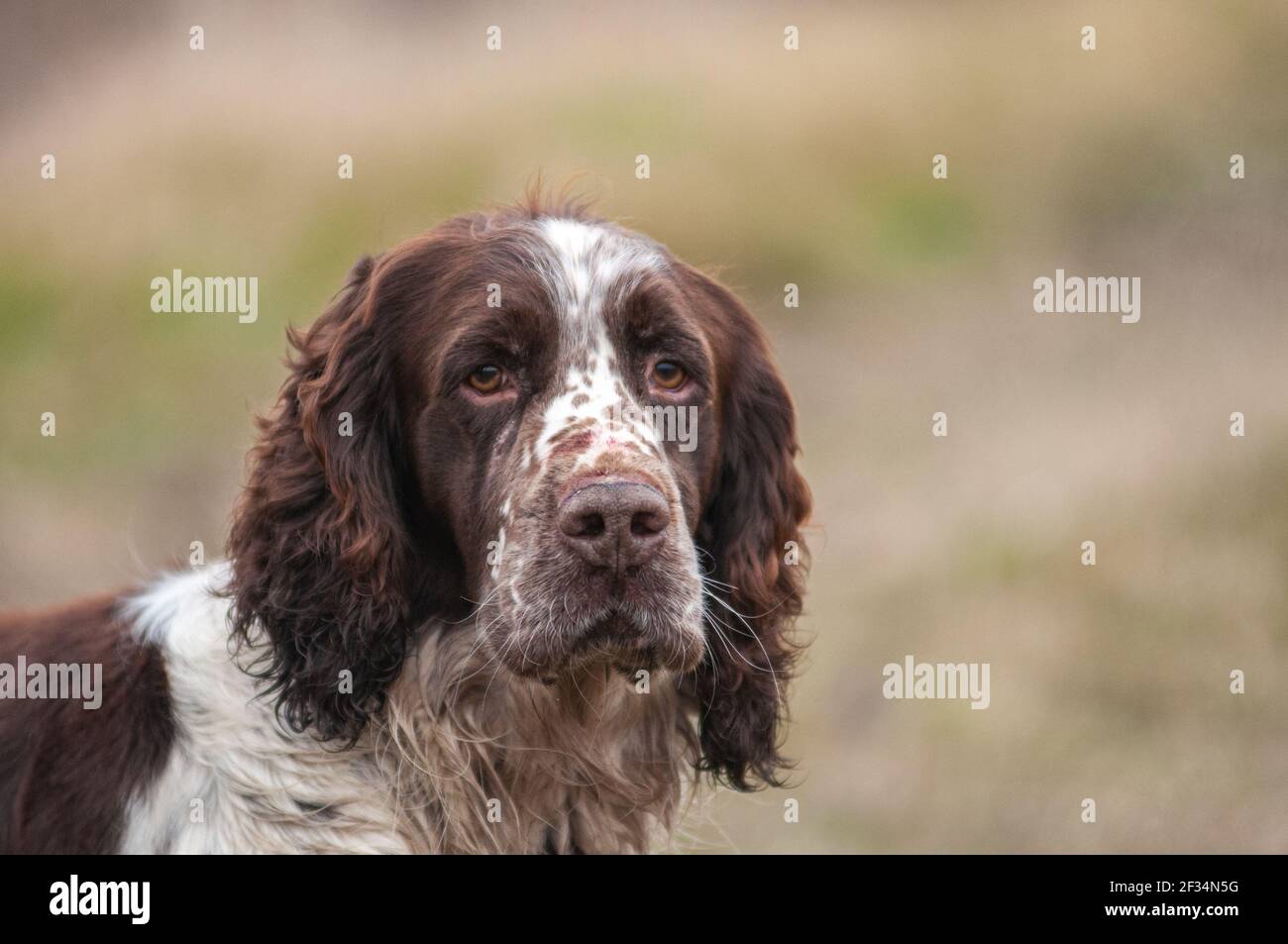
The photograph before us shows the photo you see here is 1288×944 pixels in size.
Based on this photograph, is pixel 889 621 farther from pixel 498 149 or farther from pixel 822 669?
pixel 498 149

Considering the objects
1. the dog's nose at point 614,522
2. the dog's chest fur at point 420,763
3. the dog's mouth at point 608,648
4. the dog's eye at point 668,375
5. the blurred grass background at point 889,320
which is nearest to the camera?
the dog's nose at point 614,522

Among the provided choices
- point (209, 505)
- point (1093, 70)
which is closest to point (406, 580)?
point (209, 505)

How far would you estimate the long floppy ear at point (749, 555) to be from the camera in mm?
5211

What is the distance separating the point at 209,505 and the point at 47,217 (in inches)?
199

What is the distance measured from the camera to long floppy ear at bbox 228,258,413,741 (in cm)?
482

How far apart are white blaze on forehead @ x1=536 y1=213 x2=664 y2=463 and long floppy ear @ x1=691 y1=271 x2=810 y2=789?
1.15 ft

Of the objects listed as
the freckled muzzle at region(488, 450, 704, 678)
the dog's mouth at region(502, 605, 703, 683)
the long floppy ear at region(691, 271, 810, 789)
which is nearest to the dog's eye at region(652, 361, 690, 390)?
the long floppy ear at region(691, 271, 810, 789)

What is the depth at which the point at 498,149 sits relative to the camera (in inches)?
656
